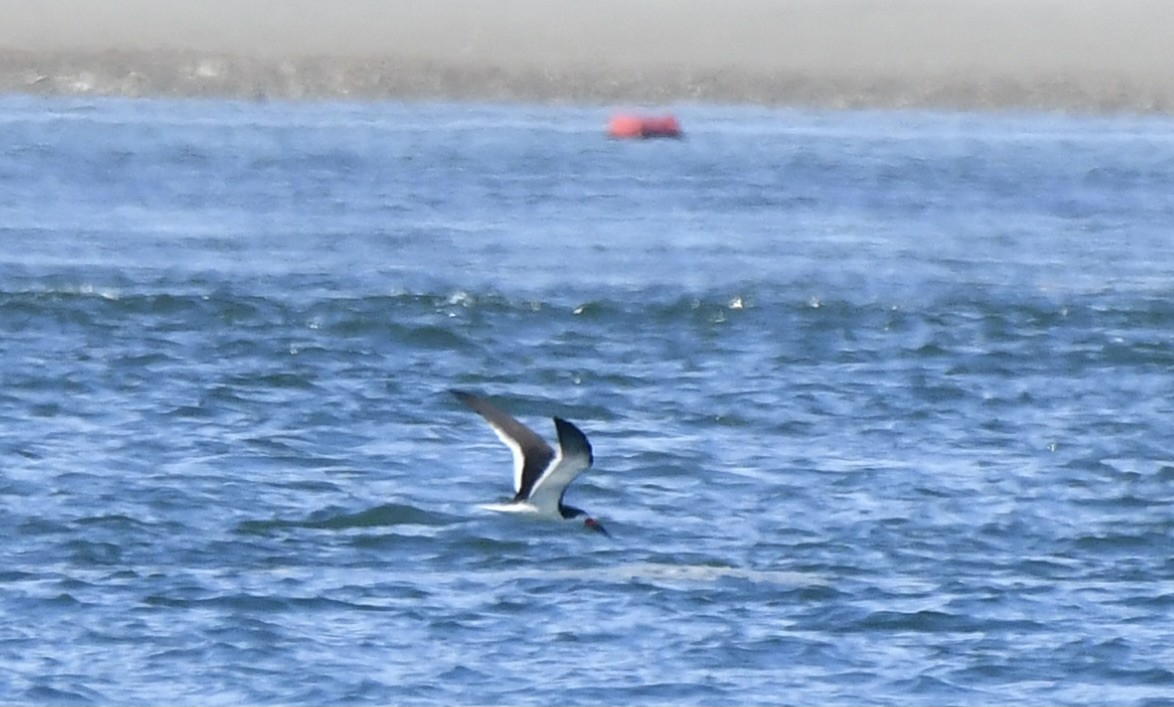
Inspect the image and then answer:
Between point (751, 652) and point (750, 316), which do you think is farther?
point (750, 316)

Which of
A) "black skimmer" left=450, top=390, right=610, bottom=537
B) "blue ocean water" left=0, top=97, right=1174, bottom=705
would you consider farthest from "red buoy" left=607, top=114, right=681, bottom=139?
"black skimmer" left=450, top=390, right=610, bottom=537

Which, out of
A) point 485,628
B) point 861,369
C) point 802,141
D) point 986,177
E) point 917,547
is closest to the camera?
point 485,628

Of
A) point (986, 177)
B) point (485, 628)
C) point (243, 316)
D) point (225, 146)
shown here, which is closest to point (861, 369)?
point (243, 316)

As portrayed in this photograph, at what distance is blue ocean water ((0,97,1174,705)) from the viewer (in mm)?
14273

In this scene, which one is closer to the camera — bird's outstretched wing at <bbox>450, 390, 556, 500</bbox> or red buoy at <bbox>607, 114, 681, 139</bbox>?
bird's outstretched wing at <bbox>450, 390, 556, 500</bbox>

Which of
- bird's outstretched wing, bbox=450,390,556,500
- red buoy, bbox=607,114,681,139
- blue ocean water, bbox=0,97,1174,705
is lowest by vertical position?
blue ocean water, bbox=0,97,1174,705

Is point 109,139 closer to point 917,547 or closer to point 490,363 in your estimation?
point 490,363

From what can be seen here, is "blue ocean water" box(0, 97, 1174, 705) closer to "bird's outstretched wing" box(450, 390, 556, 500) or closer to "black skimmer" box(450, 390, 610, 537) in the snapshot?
"black skimmer" box(450, 390, 610, 537)

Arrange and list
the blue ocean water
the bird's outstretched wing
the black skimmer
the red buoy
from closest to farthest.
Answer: the black skimmer, the bird's outstretched wing, the blue ocean water, the red buoy

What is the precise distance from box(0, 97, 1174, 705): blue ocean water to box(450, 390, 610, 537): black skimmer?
83 cm

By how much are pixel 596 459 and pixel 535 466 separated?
671cm

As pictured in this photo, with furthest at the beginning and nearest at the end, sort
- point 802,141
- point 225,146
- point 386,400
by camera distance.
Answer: point 802,141
point 225,146
point 386,400

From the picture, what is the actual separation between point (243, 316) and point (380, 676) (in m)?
14.9

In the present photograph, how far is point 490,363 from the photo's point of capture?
85.2 feet
